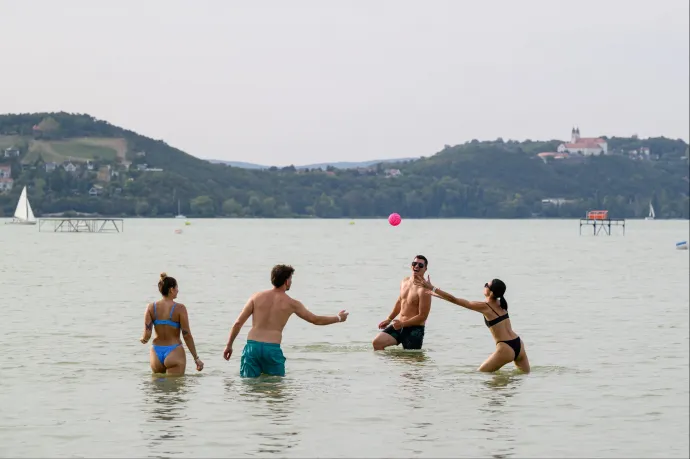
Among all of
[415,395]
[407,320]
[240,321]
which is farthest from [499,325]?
[240,321]

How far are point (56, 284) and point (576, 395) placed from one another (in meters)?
38.0

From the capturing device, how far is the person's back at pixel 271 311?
18.1m

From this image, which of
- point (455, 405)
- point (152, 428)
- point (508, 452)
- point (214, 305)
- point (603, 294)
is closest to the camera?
point (508, 452)

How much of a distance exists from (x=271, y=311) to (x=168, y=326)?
1.65 meters

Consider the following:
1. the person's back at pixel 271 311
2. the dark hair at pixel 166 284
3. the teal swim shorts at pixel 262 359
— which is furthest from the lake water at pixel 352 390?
the dark hair at pixel 166 284

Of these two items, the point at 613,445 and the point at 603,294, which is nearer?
the point at 613,445

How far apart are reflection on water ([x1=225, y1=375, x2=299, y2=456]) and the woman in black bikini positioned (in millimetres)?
2830

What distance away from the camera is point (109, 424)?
53.1 feet

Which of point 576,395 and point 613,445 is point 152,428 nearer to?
point 613,445

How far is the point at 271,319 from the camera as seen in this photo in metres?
18.2

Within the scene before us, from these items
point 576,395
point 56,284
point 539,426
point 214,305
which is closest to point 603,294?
point 214,305

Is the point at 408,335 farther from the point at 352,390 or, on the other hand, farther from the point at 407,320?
the point at 352,390

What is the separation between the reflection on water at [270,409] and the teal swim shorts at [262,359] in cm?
23

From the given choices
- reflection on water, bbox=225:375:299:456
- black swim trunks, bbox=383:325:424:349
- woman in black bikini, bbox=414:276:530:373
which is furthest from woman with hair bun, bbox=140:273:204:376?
black swim trunks, bbox=383:325:424:349
